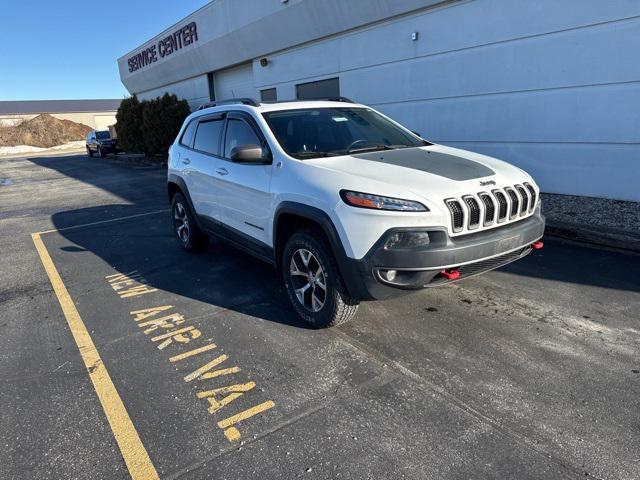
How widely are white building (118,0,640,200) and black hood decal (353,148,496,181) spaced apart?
450cm

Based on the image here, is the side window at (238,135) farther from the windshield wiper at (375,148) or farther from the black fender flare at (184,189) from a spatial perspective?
the black fender flare at (184,189)

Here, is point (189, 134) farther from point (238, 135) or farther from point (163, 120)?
point (163, 120)

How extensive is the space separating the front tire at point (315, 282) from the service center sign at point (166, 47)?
55.5 feet

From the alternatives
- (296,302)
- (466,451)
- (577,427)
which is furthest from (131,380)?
(577,427)

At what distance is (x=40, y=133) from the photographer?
60.1 metres

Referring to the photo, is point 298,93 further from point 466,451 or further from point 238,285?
point 466,451

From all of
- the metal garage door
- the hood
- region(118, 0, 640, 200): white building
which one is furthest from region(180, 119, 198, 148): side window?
the metal garage door

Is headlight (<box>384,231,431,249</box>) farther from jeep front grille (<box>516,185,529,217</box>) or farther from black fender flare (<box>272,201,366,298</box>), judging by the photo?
jeep front grille (<box>516,185,529,217</box>)

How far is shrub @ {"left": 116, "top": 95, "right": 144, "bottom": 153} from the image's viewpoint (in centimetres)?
2295

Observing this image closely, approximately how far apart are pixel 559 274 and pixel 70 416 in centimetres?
467

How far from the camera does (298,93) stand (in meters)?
13.8

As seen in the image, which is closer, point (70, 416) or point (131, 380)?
point (70, 416)

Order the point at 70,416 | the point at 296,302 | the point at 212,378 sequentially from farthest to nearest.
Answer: the point at 296,302
the point at 212,378
the point at 70,416

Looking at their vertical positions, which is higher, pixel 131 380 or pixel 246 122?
pixel 246 122
